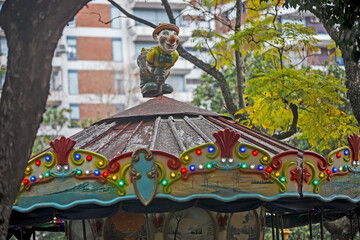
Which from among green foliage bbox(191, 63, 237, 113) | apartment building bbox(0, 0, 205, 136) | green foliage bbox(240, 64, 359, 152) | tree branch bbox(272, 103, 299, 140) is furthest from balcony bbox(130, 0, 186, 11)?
tree branch bbox(272, 103, 299, 140)

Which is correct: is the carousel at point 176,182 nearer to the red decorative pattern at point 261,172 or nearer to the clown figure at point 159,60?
the red decorative pattern at point 261,172

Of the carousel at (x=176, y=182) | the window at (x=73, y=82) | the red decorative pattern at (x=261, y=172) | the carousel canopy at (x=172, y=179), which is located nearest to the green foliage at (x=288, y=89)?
the carousel at (x=176, y=182)

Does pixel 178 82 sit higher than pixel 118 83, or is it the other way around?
pixel 178 82

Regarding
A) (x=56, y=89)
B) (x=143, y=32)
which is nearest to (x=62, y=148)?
(x=56, y=89)

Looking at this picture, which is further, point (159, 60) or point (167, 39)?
point (159, 60)

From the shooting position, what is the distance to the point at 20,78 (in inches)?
295

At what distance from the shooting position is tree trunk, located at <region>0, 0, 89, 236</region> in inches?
295

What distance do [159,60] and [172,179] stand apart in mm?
3475

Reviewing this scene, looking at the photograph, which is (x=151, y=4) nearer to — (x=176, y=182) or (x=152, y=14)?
(x=152, y=14)

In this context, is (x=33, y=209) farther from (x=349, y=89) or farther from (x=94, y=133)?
(x=349, y=89)

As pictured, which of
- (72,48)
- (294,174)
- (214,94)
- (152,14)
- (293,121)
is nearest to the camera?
(294,174)

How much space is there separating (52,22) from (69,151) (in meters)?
3.53

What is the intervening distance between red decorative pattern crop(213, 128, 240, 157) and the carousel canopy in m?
0.01

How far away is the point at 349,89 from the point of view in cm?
1516
